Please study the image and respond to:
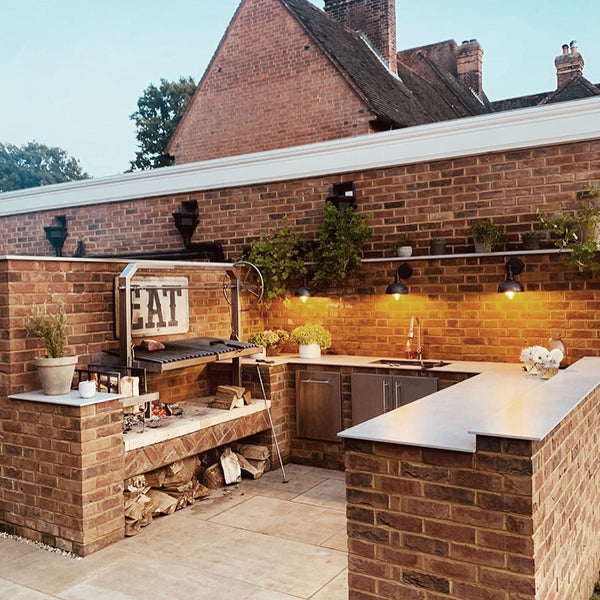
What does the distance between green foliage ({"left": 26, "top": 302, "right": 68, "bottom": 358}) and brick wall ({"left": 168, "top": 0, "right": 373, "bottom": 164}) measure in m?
6.62

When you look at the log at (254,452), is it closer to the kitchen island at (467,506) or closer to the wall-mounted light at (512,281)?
the wall-mounted light at (512,281)

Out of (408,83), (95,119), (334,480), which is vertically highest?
(95,119)

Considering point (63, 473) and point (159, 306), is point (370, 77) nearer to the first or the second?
point (159, 306)

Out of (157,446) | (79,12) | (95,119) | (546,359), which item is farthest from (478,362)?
(95,119)

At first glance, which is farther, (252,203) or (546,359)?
(252,203)

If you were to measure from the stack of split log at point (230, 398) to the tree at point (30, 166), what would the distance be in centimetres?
2884

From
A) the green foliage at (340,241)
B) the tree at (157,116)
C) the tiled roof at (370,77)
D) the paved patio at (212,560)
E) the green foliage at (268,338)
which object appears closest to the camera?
the paved patio at (212,560)

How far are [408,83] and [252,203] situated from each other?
7.66 metres

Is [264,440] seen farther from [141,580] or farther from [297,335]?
[141,580]

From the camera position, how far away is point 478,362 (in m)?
5.97

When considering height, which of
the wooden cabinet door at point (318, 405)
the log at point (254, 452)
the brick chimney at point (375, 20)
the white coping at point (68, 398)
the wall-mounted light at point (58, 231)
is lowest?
the log at point (254, 452)

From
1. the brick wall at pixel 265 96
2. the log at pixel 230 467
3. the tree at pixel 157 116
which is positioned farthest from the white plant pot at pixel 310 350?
the tree at pixel 157 116

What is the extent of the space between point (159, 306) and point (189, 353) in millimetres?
765

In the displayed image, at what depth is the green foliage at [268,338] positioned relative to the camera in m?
6.66
